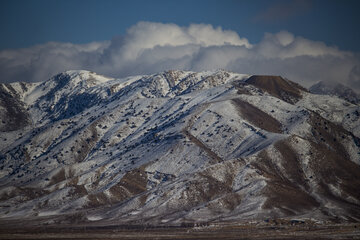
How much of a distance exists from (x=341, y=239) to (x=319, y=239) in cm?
814

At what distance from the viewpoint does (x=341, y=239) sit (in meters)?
198

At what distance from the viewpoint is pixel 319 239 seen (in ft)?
655
